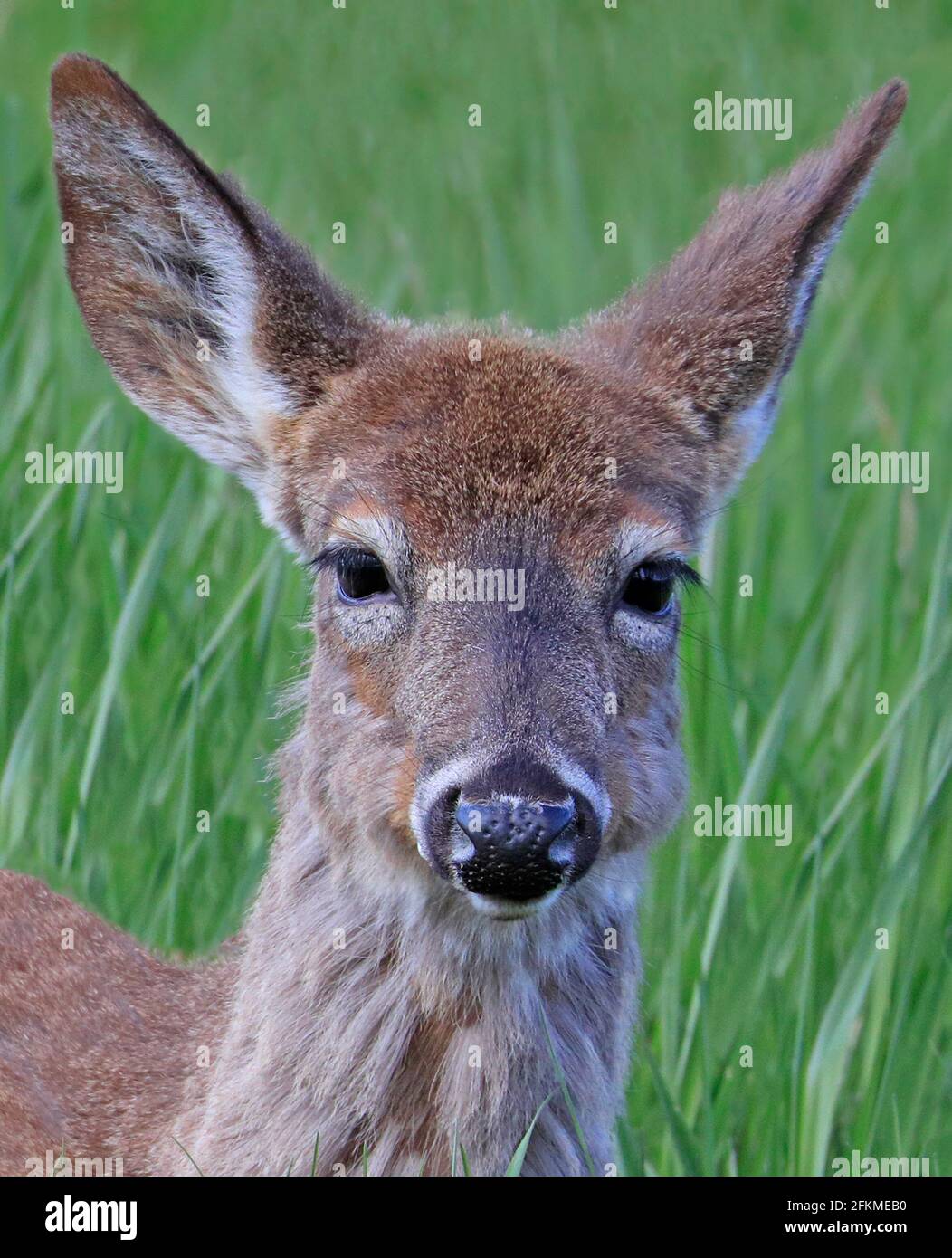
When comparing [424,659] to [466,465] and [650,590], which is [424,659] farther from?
[650,590]

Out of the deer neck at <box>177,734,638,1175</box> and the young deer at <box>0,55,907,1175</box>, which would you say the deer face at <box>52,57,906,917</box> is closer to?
the young deer at <box>0,55,907,1175</box>

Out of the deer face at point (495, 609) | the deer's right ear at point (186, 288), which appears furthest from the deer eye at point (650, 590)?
the deer's right ear at point (186, 288)

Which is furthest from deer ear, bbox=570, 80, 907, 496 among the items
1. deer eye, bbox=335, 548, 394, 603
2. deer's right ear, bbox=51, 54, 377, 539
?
deer eye, bbox=335, 548, 394, 603

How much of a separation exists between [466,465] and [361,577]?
37 centimetres

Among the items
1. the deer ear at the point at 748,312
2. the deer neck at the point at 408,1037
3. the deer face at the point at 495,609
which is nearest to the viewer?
the deer face at the point at 495,609

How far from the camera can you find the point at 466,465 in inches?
203

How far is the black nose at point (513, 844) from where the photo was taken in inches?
176

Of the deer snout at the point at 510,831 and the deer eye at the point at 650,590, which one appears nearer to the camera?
the deer snout at the point at 510,831

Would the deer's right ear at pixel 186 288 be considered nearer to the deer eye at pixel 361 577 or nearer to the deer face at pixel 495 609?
the deer face at pixel 495 609

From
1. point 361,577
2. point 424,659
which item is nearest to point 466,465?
point 361,577

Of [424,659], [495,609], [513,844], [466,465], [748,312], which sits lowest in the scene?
[513,844]

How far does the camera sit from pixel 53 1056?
6023mm

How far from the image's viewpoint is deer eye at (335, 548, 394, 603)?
5184 mm
